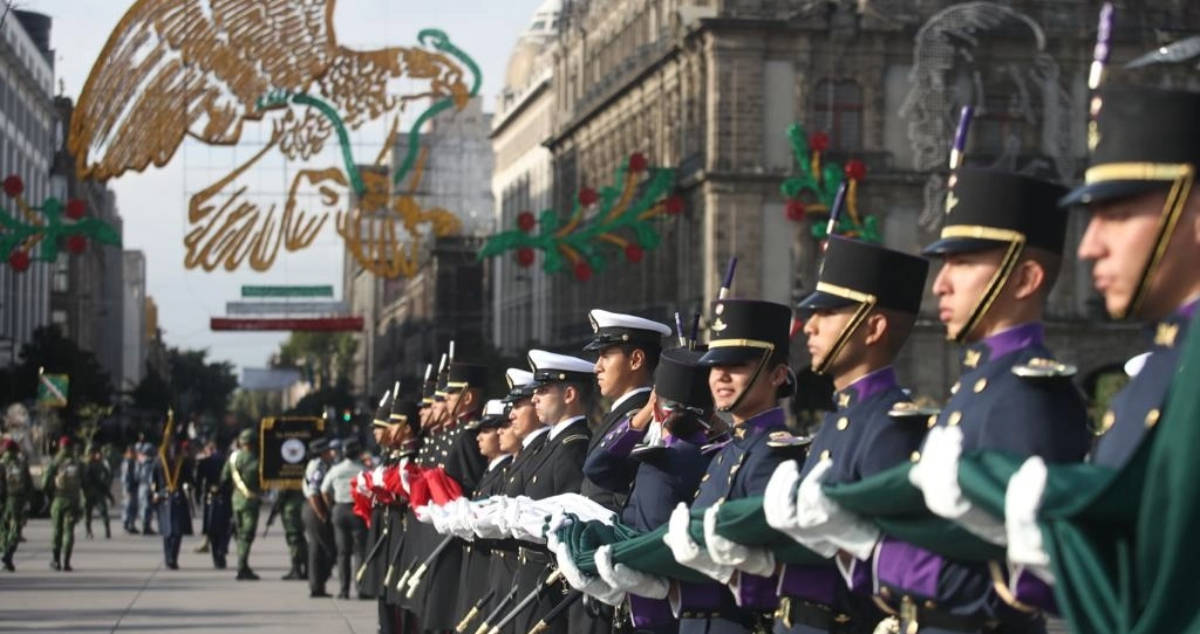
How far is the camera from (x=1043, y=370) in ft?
20.1

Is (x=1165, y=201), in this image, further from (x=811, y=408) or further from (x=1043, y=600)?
(x=811, y=408)

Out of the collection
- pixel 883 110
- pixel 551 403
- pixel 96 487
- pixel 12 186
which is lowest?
pixel 96 487

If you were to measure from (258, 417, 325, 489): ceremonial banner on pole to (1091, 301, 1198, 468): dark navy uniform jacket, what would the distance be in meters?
25.1

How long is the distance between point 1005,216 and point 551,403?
596 cm

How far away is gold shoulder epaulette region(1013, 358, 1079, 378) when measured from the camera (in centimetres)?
613

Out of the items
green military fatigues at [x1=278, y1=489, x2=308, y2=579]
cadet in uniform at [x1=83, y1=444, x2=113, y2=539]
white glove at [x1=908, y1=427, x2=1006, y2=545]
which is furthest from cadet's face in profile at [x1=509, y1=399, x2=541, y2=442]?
cadet in uniform at [x1=83, y1=444, x2=113, y2=539]

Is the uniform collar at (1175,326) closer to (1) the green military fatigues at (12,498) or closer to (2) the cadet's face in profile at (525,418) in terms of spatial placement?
(2) the cadet's face in profile at (525,418)

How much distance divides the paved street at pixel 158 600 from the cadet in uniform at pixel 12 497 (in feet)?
1.31

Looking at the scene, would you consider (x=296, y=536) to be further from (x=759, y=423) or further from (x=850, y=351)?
(x=850, y=351)

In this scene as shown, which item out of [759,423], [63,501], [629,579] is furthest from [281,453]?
[759,423]

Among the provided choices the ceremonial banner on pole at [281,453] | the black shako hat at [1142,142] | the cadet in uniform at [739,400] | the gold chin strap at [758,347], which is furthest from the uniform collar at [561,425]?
the ceremonial banner on pole at [281,453]

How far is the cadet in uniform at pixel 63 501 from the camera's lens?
1161 inches

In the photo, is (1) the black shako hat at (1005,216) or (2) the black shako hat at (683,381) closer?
(1) the black shako hat at (1005,216)

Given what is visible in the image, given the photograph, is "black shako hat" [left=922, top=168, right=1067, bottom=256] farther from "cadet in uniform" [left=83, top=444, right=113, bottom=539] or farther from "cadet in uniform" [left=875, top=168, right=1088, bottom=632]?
"cadet in uniform" [left=83, top=444, right=113, bottom=539]
